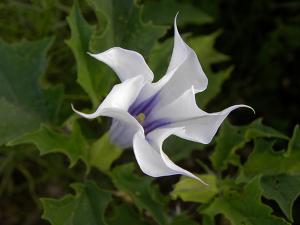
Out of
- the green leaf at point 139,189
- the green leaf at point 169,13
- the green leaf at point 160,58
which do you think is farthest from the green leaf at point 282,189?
the green leaf at point 169,13

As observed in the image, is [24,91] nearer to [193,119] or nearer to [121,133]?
[121,133]

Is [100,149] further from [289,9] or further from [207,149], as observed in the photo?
[289,9]

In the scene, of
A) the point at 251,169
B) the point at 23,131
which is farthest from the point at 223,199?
the point at 23,131

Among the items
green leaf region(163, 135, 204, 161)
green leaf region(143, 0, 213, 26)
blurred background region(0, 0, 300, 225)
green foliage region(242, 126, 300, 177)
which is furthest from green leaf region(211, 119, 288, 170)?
green leaf region(143, 0, 213, 26)

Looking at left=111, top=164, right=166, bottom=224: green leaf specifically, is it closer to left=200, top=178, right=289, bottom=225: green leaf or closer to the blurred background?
left=200, top=178, right=289, bottom=225: green leaf

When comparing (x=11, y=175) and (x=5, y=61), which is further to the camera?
(x=11, y=175)

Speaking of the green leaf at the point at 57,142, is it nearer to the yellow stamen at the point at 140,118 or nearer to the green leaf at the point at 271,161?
the yellow stamen at the point at 140,118

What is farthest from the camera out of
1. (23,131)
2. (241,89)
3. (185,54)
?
(241,89)
